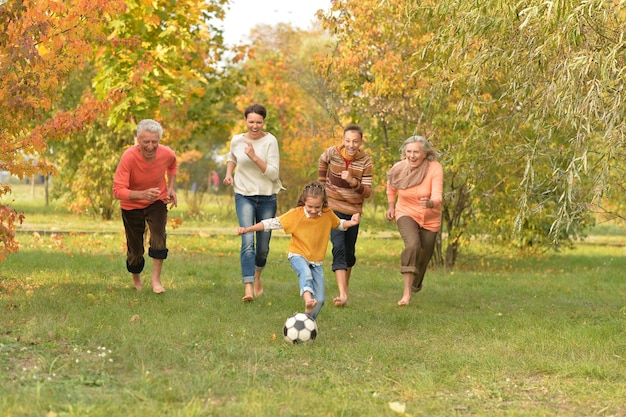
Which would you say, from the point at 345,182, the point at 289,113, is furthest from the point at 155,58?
the point at 289,113

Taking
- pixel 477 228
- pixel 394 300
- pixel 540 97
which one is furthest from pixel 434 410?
pixel 477 228

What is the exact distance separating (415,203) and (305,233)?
2121 mm

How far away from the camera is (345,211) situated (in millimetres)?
9320

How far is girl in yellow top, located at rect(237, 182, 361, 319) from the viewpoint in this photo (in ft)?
24.9

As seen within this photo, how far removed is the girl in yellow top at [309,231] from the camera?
758 centimetres

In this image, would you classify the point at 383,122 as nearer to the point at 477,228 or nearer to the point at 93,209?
the point at 477,228

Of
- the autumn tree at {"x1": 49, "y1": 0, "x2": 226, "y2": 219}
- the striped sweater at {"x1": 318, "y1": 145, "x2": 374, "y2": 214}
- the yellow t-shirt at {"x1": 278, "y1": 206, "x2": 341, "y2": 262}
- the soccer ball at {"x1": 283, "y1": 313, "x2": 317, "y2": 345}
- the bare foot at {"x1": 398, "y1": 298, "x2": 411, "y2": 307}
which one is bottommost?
the bare foot at {"x1": 398, "y1": 298, "x2": 411, "y2": 307}

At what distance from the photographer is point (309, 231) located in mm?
7715

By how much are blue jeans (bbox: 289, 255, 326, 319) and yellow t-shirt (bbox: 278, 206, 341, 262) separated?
0.24ft

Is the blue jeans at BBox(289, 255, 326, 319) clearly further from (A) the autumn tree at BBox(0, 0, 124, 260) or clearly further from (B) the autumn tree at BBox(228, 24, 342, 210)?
(B) the autumn tree at BBox(228, 24, 342, 210)

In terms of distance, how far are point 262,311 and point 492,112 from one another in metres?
5.74

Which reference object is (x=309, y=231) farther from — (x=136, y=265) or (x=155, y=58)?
(x=155, y=58)

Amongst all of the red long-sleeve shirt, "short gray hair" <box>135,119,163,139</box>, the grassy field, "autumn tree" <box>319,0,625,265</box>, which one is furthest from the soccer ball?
"short gray hair" <box>135,119,163,139</box>

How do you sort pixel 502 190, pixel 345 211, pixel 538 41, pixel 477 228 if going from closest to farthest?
pixel 538 41
pixel 345 211
pixel 502 190
pixel 477 228
